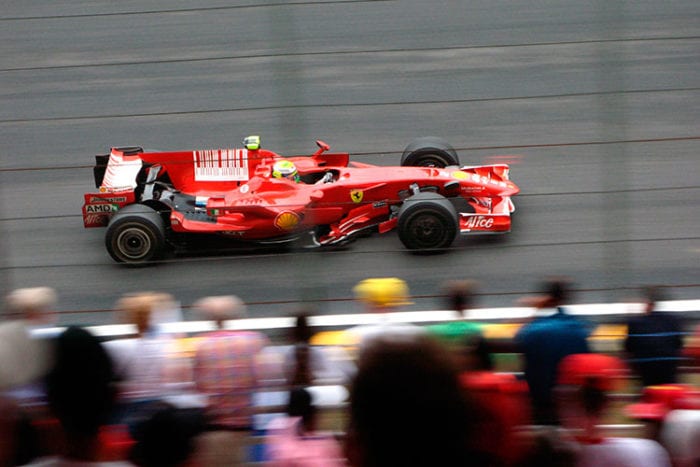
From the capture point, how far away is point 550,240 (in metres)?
5.97

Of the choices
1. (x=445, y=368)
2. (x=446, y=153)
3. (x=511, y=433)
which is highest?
(x=446, y=153)

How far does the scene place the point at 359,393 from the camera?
1355 mm

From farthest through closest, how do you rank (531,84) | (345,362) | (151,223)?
(151,223) → (531,84) → (345,362)

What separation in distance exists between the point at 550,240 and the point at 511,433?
4.26 m

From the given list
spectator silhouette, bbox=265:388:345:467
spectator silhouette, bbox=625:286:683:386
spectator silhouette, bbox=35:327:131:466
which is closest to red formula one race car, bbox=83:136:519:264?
spectator silhouette, bbox=625:286:683:386

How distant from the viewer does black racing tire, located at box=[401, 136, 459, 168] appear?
7219 mm

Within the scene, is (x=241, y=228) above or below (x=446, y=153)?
below

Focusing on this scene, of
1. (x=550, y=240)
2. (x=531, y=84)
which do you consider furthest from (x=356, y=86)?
(x=550, y=240)

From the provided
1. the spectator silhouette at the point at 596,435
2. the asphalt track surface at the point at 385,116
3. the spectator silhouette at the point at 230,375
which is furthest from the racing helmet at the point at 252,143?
the spectator silhouette at the point at 596,435

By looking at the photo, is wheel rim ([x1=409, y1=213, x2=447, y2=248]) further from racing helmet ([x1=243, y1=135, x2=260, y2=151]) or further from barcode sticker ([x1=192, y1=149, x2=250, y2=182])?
barcode sticker ([x1=192, y1=149, x2=250, y2=182])

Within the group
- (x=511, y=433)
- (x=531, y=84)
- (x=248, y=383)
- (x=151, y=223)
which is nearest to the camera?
(x=511, y=433)

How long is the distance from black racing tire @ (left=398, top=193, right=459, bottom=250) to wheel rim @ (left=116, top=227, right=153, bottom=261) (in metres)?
1.76

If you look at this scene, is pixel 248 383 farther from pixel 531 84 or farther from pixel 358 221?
pixel 358 221

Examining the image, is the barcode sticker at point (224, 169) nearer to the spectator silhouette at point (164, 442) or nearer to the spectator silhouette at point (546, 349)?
the spectator silhouette at point (546, 349)
